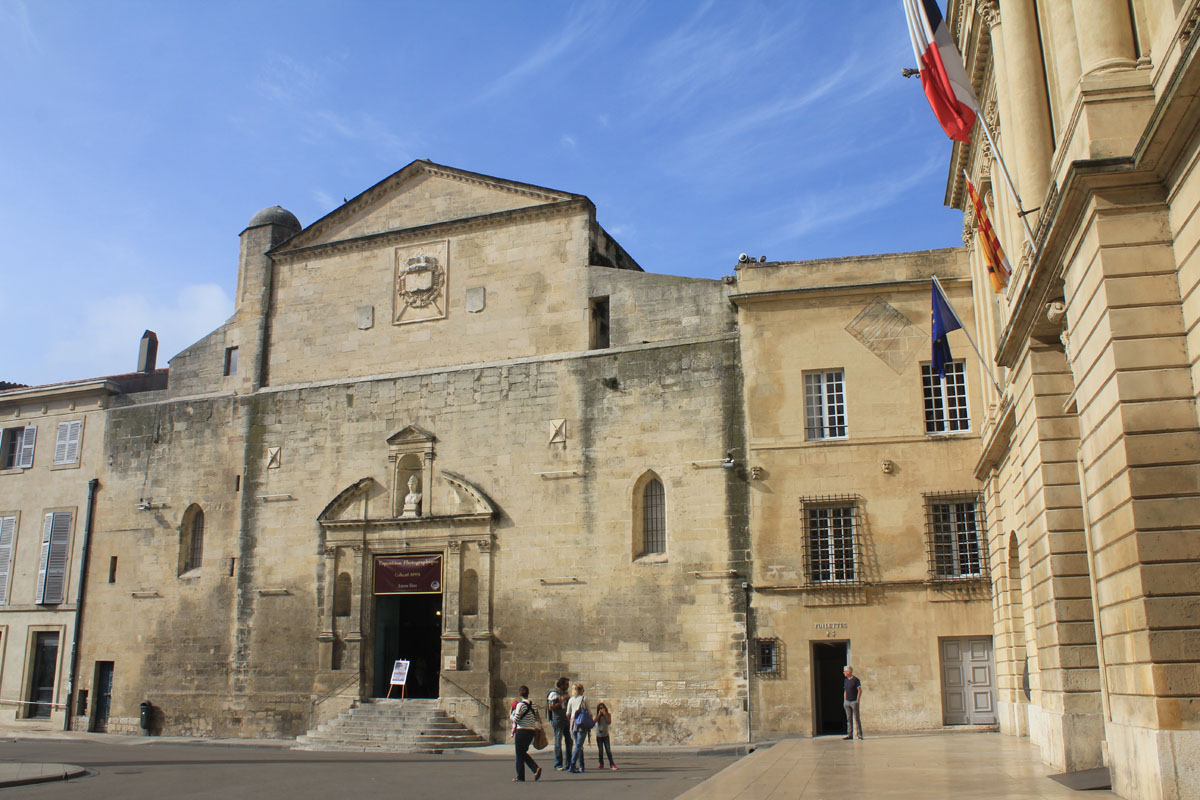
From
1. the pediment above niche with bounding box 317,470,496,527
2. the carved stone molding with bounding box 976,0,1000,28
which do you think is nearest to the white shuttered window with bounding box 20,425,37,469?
the pediment above niche with bounding box 317,470,496,527

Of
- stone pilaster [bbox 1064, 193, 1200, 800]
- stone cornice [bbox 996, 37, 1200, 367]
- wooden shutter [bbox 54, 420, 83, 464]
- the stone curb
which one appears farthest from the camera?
wooden shutter [bbox 54, 420, 83, 464]

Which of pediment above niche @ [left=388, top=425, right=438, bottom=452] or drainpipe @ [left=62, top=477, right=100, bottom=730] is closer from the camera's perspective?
pediment above niche @ [left=388, top=425, right=438, bottom=452]

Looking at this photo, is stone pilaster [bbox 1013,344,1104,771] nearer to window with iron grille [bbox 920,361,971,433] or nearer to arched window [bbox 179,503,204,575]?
window with iron grille [bbox 920,361,971,433]

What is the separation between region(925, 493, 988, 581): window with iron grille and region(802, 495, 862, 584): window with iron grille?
138 cm

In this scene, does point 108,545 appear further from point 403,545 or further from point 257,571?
point 403,545

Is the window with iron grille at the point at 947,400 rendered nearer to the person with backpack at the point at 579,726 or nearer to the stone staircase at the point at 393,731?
the person with backpack at the point at 579,726

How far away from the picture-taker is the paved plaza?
1114 centimetres

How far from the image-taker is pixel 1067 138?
33.7 ft

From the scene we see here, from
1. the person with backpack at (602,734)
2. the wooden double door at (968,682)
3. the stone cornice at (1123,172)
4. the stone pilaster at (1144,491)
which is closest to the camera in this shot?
the stone cornice at (1123,172)

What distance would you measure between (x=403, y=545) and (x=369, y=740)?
4268 mm

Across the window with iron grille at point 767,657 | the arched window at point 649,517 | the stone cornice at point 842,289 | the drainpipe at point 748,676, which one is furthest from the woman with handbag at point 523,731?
the stone cornice at point 842,289

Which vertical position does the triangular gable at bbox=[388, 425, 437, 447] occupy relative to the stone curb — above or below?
above

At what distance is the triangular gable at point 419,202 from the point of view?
82.2 feet

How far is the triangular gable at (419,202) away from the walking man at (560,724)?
11.4m
